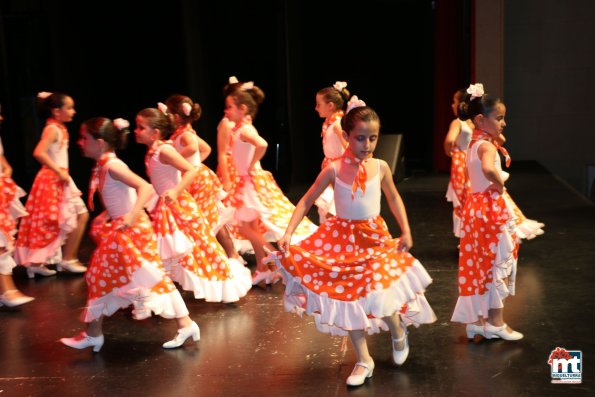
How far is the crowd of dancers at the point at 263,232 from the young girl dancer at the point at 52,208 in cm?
3

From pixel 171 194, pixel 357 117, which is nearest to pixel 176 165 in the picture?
pixel 171 194

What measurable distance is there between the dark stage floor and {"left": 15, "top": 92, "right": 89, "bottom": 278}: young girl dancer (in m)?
0.21

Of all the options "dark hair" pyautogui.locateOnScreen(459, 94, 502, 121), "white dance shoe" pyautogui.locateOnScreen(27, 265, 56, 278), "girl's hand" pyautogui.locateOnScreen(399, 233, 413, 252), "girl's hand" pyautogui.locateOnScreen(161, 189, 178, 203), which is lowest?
"white dance shoe" pyautogui.locateOnScreen(27, 265, 56, 278)

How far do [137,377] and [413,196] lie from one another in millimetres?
5526

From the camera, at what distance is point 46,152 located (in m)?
5.77

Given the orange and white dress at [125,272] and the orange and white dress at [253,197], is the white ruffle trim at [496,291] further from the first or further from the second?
the orange and white dress at [253,197]

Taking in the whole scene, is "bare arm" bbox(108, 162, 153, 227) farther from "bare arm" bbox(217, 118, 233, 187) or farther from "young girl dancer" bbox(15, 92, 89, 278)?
"young girl dancer" bbox(15, 92, 89, 278)

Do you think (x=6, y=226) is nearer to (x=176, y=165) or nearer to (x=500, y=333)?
(x=176, y=165)

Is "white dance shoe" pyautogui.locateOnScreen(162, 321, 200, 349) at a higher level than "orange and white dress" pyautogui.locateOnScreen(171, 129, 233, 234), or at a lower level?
lower

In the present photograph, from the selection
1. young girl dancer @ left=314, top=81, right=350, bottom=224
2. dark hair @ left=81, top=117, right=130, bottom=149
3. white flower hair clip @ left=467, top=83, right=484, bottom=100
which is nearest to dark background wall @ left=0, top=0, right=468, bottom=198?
young girl dancer @ left=314, top=81, right=350, bottom=224

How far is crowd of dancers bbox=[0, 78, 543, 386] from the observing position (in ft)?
12.1
